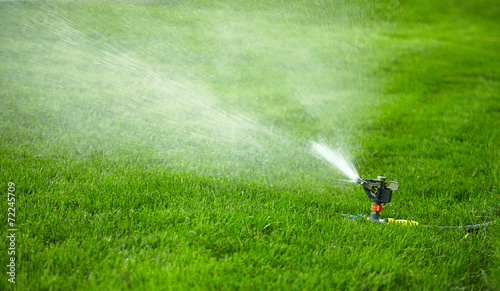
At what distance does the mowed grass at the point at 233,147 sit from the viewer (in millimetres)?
2260

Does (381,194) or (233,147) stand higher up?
(381,194)

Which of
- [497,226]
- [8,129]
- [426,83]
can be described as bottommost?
[8,129]

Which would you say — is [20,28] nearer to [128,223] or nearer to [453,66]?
[128,223]

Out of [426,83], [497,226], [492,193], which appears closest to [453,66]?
[426,83]

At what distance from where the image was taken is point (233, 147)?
14.9 feet

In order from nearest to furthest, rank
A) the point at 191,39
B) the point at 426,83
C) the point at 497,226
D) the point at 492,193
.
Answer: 1. the point at 497,226
2. the point at 492,193
3. the point at 191,39
4. the point at 426,83

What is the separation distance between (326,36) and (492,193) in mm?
7640

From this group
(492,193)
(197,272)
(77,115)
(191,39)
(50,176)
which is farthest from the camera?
(191,39)

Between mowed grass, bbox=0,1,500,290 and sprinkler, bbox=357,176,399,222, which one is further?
sprinkler, bbox=357,176,399,222

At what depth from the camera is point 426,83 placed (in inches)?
352

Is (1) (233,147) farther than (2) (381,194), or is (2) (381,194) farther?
(1) (233,147)

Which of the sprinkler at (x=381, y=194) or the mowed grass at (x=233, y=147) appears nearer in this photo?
the mowed grass at (x=233, y=147)

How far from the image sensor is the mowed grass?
7.41 feet

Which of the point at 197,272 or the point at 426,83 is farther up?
the point at 426,83
